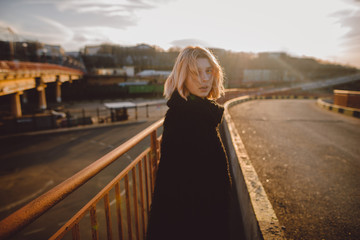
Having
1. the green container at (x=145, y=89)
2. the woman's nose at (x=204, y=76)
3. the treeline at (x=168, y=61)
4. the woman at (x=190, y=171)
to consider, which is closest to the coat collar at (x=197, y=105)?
the woman at (x=190, y=171)

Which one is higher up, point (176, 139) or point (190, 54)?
point (190, 54)

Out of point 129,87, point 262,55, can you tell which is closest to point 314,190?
point 129,87

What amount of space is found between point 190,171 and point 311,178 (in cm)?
361

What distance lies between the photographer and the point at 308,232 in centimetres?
243

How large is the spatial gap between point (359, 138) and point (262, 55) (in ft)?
255

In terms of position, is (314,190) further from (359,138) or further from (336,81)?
(336,81)

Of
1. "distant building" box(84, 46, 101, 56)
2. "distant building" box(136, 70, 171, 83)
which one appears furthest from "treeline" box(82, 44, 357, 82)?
"distant building" box(136, 70, 171, 83)

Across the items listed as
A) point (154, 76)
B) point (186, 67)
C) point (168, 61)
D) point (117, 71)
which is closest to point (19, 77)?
point (186, 67)

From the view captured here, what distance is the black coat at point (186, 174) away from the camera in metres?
1.41

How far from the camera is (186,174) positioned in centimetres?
143

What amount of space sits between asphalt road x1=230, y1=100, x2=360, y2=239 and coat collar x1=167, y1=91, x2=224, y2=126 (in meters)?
1.94

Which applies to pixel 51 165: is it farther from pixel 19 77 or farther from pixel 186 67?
pixel 186 67

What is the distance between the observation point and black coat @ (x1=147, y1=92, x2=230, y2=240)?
1.41 m

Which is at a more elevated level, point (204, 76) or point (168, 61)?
point (168, 61)
